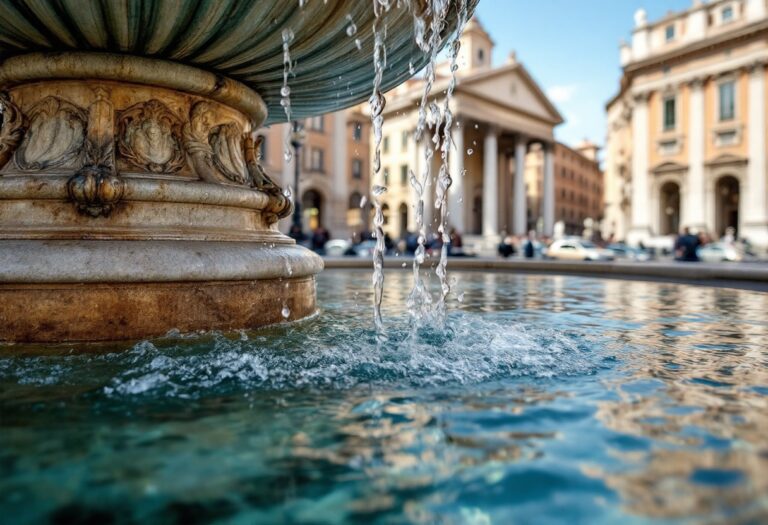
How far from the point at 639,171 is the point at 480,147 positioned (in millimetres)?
12925

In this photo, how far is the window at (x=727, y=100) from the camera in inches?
1249

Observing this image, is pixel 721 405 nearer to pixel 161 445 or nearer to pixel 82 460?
pixel 161 445

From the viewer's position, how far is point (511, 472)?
4.82 feet

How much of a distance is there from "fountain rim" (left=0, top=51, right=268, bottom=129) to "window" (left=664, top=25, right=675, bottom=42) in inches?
1505

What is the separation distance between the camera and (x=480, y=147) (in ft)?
148

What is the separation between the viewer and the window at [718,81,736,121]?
3173cm

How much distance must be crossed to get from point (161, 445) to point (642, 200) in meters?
38.0

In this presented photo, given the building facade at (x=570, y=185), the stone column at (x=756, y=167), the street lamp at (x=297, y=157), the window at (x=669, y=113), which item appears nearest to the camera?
the street lamp at (x=297, y=157)

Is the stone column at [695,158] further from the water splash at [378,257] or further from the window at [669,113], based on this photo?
the water splash at [378,257]

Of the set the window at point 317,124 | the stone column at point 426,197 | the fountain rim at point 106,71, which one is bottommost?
the fountain rim at point 106,71

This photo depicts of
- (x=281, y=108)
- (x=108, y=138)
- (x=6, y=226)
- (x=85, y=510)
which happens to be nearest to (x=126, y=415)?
(x=85, y=510)

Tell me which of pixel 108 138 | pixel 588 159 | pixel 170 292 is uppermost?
pixel 588 159

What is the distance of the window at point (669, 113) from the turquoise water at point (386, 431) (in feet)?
118

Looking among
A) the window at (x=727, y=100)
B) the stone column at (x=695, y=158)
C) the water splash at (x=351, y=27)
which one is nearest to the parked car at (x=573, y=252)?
the stone column at (x=695, y=158)
